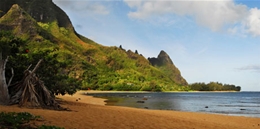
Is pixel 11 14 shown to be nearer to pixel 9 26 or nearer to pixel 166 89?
pixel 9 26

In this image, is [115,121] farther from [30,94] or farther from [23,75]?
[23,75]

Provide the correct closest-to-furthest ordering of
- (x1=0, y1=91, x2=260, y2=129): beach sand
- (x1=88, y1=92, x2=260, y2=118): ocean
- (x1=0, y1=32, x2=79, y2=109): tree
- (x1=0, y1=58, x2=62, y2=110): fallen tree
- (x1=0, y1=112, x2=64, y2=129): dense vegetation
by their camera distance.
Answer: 1. (x1=0, y1=112, x2=64, y2=129): dense vegetation
2. (x1=0, y1=91, x2=260, y2=129): beach sand
3. (x1=0, y1=58, x2=62, y2=110): fallen tree
4. (x1=0, y1=32, x2=79, y2=109): tree
5. (x1=88, y1=92, x2=260, y2=118): ocean

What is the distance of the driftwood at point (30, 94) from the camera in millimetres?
16156

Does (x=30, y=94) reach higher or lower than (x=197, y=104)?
higher

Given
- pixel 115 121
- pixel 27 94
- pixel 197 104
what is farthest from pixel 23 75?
pixel 197 104

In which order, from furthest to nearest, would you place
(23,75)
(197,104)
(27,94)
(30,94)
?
1. (197,104)
2. (23,75)
3. (27,94)
4. (30,94)

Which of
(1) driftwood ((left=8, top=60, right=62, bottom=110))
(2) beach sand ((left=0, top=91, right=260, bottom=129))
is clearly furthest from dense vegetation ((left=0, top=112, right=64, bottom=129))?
(1) driftwood ((left=8, top=60, right=62, bottom=110))

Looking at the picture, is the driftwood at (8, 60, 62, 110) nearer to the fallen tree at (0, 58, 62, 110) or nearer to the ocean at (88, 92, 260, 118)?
the fallen tree at (0, 58, 62, 110)

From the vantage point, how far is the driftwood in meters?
16.2

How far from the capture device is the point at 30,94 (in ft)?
53.9

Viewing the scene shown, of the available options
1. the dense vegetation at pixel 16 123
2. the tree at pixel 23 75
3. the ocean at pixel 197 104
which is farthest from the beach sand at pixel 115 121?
the ocean at pixel 197 104

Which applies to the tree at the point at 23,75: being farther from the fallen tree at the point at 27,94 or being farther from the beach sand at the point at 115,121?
the beach sand at the point at 115,121

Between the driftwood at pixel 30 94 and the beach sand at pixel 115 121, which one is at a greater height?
the driftwood at pixel 30 94

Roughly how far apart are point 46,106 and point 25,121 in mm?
8391
